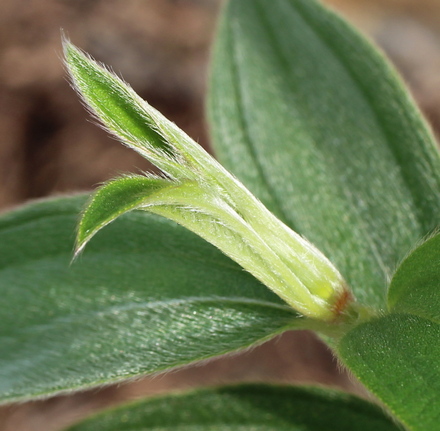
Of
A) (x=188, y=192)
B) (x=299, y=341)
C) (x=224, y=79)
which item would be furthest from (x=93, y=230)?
(x=299, y=341)

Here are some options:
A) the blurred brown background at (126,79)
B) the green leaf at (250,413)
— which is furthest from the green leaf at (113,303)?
the blurred brown background at (126,79)

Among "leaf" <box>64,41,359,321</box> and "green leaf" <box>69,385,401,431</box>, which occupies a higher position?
"leaf" <box>64,41,359,321</box>

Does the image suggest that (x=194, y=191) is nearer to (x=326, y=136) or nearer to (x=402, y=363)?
(x=402, y=363)

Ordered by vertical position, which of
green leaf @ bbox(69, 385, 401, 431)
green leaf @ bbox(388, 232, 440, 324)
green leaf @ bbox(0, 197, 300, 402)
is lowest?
green leaf @ bbox(69, 385, 401, 431)

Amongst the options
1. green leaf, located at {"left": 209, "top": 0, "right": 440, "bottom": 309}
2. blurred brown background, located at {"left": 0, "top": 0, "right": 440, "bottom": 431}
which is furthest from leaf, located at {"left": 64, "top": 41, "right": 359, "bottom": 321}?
blurred brown background, located at {"left": 0, "top": 0, "right": 440, "bottom": 431}

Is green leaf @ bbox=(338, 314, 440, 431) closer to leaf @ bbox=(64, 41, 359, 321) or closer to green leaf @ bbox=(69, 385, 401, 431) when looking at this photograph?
leaf @ bbox=(64, 41, 359, 321)

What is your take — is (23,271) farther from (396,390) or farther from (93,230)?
(396,390)
